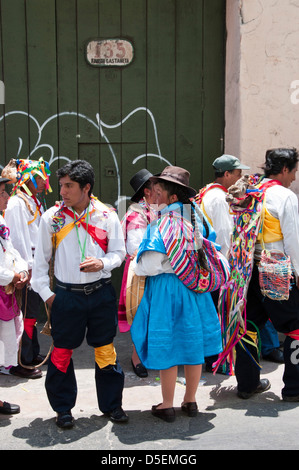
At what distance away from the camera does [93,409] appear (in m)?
3.79

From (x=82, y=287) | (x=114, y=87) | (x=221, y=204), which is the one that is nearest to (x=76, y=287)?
(x=82, y=287)

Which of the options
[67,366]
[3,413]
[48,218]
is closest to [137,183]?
[48,218]

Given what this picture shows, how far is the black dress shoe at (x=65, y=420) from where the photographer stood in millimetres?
3432

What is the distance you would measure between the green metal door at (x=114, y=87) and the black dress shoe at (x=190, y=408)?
2752mm

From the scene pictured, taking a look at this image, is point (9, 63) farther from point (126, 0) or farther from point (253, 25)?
point (253, 25)

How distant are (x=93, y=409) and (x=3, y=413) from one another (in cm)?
63

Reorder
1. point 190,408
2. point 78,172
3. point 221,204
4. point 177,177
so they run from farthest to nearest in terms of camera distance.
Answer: point 221,204 < point 190,408 < point 177,177 < point 78,172

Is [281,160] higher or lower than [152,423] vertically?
higher

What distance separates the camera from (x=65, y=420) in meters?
3.45

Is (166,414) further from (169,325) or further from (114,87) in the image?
(114,87)

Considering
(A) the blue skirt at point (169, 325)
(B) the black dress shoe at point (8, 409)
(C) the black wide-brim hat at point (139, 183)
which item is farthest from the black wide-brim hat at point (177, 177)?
(B) the black dress shoe at point (8, 409)

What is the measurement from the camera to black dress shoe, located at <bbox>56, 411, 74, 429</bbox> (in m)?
3.43

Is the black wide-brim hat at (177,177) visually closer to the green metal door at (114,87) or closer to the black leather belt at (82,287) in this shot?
the black leather belt at (82,287)

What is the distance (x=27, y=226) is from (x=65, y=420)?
169cm
